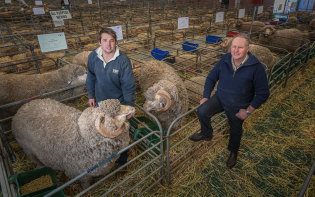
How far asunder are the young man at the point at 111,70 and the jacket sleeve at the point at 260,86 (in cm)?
170

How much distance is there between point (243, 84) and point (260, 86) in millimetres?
200

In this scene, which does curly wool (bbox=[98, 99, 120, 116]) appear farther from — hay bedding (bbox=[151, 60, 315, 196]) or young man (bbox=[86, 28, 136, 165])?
hay bedding (bbox=[151, 60, 315, 196])

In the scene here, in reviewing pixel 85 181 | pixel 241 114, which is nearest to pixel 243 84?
pixel 241 114

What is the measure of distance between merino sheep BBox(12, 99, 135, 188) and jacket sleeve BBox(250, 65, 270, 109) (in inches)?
64.0

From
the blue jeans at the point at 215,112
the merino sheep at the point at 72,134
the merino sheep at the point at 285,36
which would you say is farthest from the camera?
the merino sheep at the point at 285,36

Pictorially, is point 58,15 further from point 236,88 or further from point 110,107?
point 236,88

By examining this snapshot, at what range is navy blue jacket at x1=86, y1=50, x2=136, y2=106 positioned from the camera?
2809 mm

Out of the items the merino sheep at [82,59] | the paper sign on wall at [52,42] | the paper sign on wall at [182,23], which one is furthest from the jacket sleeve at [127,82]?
the paper sign on wall at [182,23]

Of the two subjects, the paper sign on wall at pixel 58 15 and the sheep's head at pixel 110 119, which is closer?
the sheep's head at pixel 110 119

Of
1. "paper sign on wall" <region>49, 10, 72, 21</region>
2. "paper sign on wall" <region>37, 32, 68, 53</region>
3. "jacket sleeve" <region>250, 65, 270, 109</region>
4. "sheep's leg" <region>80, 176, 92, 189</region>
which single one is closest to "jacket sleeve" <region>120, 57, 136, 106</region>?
"sheep's leg" <region>80, 176, 92, 189</region>

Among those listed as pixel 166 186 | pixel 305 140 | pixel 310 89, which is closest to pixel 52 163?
pixel 166 186

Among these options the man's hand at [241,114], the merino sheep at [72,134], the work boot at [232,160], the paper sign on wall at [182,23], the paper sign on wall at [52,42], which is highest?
the paper sign on wall at [182,23]

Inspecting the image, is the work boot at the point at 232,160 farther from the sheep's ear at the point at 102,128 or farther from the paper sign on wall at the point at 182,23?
the paper sign on wall at the point at 182,23

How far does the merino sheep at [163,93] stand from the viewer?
3371 mm
